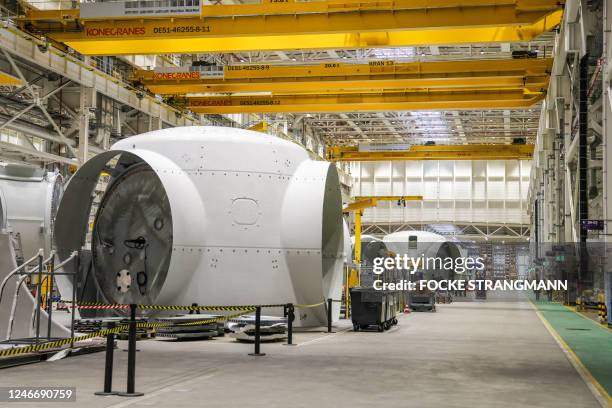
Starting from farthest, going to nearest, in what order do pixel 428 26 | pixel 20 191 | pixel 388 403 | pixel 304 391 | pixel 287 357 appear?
1. pixel 428 26
2. pixel 20 191
3. pixel 287 357
4. pixel 304 391
5. pixel 388 403

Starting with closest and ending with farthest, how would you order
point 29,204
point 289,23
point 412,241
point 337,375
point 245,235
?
point 337,375
point 245,235
point 29,204
point 289,23
point 412,241

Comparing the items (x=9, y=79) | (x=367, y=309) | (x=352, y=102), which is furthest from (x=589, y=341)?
(x=352, y=102)

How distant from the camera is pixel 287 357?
1198cm

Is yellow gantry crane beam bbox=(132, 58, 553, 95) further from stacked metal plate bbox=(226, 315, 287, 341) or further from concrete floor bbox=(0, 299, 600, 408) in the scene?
stacked metal plate bbox=(226, 315, 287, 341)

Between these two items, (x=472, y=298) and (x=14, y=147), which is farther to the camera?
(x=472, y=298)

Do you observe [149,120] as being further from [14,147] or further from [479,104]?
[479,104]

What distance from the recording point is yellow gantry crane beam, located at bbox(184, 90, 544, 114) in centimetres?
2983

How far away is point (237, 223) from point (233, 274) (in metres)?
1.05

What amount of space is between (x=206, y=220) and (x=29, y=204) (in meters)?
4.87

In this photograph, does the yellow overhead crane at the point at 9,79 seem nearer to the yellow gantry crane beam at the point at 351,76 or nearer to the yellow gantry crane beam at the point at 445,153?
the yellow gantry crane beam at the point at 351,76

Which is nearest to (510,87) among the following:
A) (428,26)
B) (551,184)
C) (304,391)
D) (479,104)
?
(479,104)

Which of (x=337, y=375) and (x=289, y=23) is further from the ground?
(x=289, y=23)

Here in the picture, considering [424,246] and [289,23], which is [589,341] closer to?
[289,23]

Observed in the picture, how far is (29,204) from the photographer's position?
56.5 feet
